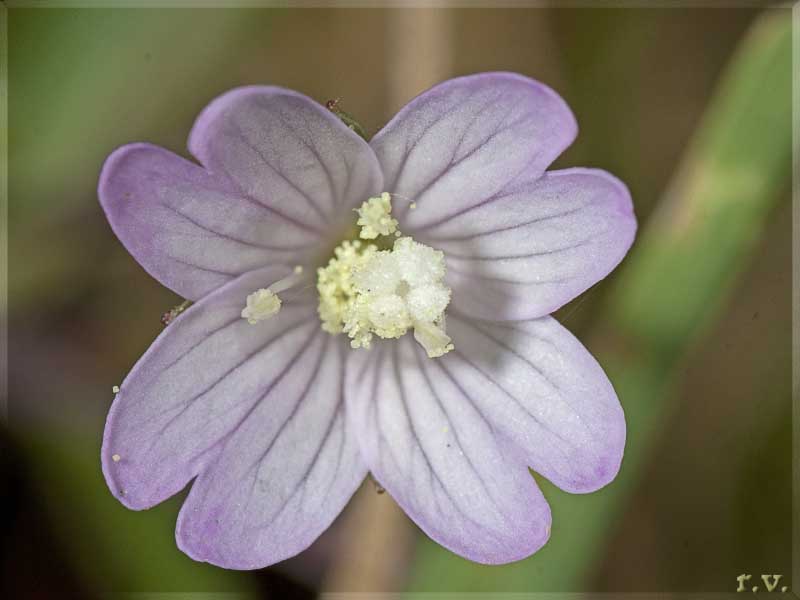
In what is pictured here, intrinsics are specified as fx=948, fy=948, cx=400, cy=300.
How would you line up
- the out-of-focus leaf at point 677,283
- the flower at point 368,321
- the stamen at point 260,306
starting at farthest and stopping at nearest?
1. the out-of-focus leaf at point 677,283
2. the stamen at point 260,306
3. the flower at point 368,321

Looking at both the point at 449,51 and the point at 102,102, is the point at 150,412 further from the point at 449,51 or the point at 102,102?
the point at 449,51

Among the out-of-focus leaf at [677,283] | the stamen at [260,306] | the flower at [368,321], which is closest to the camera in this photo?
the flower at [368,321]

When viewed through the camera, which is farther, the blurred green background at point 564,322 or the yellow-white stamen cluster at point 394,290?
the blurred green background at point 564,322

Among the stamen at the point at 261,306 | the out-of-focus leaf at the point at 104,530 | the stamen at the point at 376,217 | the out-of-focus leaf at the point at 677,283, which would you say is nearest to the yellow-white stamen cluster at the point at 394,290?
the stamen at the point at 376,217

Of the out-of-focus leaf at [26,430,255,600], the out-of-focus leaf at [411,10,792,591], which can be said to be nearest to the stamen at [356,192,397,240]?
the out-of-focus leaf at [411,10,792,591]

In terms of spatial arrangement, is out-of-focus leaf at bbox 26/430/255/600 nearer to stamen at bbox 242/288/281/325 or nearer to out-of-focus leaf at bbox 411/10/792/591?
out-of-focus leaf at bbox 411/10/792/591

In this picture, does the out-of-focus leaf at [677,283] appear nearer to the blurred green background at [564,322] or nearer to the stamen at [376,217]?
the blurred green background at [564,322]

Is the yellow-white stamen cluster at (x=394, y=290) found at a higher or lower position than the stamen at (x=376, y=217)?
lower

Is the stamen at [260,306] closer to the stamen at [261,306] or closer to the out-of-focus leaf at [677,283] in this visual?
the stamen at [261,306]
